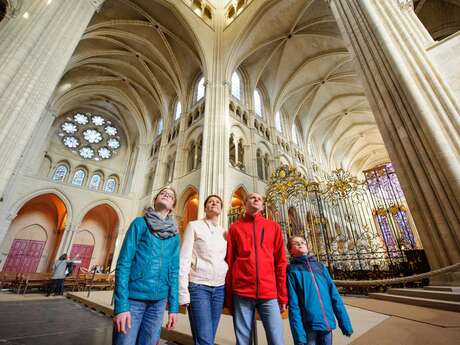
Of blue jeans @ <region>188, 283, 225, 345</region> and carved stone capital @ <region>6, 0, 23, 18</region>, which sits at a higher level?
carved stone capital @ <region>6, 0, 23, 18</region>

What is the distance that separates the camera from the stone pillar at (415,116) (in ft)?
11.6

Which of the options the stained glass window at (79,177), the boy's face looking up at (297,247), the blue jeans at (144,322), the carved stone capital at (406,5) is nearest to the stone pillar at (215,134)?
the boy's face looking up at (297,247)

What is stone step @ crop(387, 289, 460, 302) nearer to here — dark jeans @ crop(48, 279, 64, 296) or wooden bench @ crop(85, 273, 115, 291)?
dark jeans @ crop(48, 279, 64, 296)

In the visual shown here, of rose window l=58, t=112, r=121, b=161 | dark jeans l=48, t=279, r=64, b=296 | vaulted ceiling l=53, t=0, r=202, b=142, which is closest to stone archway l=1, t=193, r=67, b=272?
rose window l=58, t=112, r=121, b=161

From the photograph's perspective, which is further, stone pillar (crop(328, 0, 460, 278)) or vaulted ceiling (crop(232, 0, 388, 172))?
vaulted ceiling (crop(232, 0, 388, 172))

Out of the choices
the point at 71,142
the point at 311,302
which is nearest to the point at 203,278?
the point at 311,302

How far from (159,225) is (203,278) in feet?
1.73

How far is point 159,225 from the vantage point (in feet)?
5.20

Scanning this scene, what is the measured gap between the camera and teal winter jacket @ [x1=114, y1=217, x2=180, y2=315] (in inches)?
53.2

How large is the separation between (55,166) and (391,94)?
19623 millimetres

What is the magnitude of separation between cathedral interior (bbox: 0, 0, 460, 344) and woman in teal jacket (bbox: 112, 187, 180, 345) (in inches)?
58.2

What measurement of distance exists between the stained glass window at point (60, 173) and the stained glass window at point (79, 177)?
0.63 m

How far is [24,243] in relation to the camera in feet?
45.3

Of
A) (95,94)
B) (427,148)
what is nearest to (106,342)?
(427,148)
